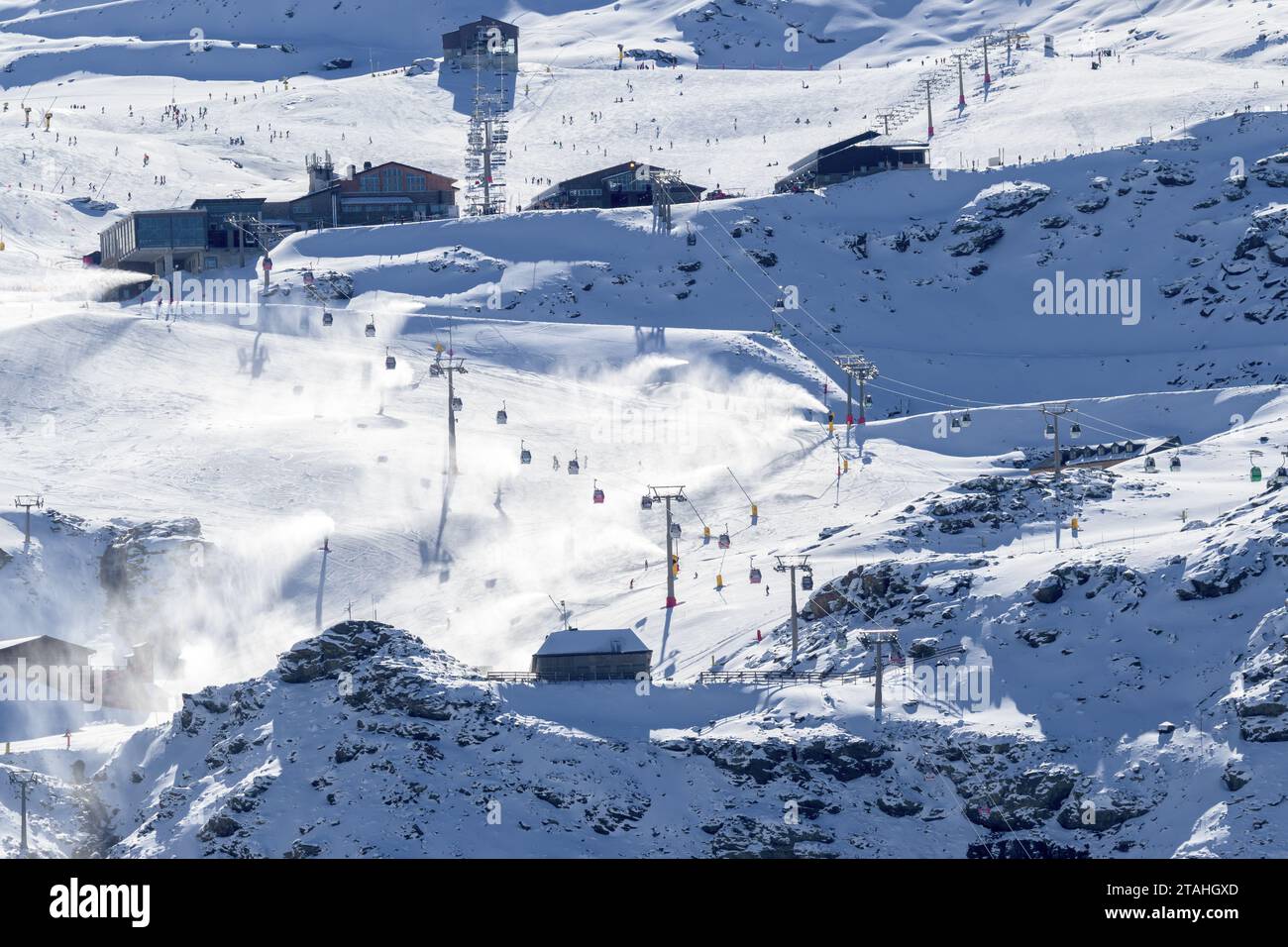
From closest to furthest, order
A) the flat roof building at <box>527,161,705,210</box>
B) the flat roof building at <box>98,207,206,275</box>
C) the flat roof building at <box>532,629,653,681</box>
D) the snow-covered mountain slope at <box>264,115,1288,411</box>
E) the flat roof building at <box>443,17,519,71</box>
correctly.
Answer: the flat roof building at <box>532,629,653,681</box> → the snow-covered mountain slope at <box>264,115,1288,411</box> → the flat roof building at <box>98,207,206,275</box> → the flat roof building at <box>527,161,705,210</box> → the flat roof building at <box>443,17,519,71</box>

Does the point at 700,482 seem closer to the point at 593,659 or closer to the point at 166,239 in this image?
the point at 593,659

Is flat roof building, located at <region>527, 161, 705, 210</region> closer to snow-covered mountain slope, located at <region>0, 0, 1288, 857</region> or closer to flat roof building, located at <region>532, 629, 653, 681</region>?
snow-covered mountain slope, located at <region>0, 0, 1288, 857</region>

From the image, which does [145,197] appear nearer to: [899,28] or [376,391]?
[376,391]

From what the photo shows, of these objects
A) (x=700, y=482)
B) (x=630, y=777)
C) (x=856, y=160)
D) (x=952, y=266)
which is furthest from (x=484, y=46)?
(x=630, y=777)

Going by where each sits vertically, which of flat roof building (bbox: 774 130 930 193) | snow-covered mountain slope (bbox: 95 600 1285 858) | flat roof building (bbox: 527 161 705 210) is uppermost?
flat roof building (bbox: 774 130 930 193)

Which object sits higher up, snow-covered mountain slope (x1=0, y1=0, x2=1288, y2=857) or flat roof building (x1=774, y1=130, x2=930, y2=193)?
flat roof building (x1=774, y1=130, x2=930, y2=193)

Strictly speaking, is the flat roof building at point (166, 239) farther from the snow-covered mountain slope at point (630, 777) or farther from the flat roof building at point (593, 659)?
the flat roof building at point (593, 659)

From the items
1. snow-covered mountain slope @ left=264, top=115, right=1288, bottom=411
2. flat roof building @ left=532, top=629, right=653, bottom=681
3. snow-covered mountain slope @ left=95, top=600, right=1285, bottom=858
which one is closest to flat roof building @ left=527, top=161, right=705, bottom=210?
snow-covered mountain slope @ left=264, top=115, right=1288, bottom=411

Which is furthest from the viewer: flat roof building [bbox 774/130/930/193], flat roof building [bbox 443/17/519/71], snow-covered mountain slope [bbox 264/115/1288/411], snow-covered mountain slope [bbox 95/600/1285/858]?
flat roof building [bbox 443/17/519/71]

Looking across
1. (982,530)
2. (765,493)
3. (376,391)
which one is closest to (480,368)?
(376,391)

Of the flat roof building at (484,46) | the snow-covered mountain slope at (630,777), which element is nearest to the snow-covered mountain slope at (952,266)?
the snow-covered mountain slope at (630,777)

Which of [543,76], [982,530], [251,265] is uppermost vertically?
[543,76]
